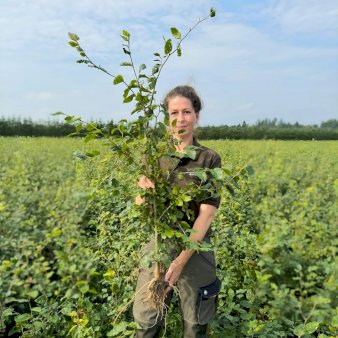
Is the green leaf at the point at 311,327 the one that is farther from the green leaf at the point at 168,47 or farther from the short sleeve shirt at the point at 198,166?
the green leaf at the point at 168,47

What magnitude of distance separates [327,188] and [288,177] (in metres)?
2.42

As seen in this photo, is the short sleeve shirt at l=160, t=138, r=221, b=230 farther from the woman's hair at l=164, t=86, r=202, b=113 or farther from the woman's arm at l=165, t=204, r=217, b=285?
the woman's hair at l=164, t=86, r=202, b=113

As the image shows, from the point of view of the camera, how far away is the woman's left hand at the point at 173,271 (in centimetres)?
203

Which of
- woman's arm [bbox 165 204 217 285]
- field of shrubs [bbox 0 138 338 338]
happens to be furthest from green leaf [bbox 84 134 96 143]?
woman's arm [bbox 165 204 217 285]

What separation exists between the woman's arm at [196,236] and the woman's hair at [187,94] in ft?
1.96

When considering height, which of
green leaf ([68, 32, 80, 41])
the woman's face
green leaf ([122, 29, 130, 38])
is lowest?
the woman's face

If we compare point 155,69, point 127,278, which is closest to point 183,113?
point 155,69

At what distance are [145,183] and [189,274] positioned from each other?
0.63 metres

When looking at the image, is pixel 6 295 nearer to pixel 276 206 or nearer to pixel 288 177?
pixel 276 206

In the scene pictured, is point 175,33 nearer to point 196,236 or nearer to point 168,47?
point 168,47

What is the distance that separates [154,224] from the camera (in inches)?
73.9

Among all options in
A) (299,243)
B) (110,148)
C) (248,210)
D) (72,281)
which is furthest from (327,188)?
(110,148)

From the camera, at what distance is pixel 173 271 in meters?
2.04

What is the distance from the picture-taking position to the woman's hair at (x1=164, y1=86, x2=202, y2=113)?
2.17 meters
